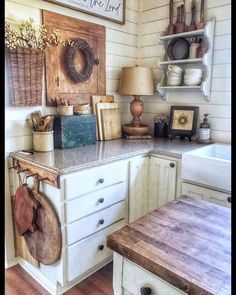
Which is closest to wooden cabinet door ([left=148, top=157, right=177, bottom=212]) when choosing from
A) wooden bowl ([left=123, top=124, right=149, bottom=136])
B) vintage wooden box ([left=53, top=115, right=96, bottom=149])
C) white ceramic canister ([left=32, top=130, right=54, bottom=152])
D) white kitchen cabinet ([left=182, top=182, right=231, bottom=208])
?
white kitchen cabinet ([left=182, top=182, right=231, bottom=208])

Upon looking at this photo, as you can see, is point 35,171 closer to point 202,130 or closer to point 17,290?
point 17,290

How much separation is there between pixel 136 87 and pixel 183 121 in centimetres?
54

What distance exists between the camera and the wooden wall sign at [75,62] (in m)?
2.02

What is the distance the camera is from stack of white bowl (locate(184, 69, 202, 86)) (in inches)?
88.4

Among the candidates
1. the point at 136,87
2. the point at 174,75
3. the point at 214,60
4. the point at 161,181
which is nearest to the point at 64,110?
the point at 136,87

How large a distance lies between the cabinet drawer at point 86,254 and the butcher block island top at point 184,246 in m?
0.88

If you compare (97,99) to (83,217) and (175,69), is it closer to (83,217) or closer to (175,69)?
(175,69)

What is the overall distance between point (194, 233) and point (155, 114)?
1945 mm

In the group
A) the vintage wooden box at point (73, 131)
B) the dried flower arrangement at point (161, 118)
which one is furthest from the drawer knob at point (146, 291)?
the dried flower arrangement at point (161, 118)

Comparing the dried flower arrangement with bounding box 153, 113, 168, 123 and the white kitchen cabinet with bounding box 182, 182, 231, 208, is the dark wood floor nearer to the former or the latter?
the white kitchen cabinet with bounding box 182, 182, 231, 208

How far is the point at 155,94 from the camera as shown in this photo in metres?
2.66

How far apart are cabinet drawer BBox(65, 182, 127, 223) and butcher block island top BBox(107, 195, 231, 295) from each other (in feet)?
2.42

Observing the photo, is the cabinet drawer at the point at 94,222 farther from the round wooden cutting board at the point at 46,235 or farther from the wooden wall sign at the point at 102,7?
the wooden wall sign at the point at 102,7
